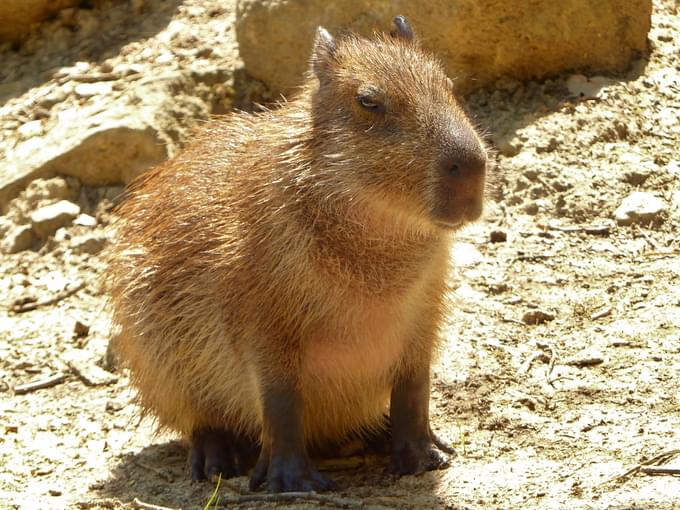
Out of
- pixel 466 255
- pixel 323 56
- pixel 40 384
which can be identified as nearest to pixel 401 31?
pixel 323 56

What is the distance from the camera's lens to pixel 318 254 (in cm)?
490

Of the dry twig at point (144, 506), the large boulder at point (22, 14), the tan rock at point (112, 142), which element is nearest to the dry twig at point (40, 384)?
the tan rock at point (112, 142)

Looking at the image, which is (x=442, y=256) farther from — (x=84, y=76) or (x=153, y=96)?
(x=84, y=76)

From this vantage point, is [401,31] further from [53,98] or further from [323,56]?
[53,98]

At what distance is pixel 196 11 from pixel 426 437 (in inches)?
188

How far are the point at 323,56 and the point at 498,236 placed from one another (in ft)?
7.43

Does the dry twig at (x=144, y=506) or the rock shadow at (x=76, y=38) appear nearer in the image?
the dry twig at (x=144, y=506)

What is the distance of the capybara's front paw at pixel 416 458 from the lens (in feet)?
17.1

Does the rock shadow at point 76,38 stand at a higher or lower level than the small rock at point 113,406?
higher

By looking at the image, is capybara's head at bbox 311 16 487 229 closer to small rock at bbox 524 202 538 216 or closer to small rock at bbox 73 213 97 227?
small rock at bbox 524 202 538 216

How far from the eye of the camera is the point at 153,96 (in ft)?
26.6

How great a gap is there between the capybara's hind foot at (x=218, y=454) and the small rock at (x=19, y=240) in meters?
2.79

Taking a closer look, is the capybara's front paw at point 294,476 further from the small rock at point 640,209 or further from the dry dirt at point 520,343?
the small rock at point 640,209

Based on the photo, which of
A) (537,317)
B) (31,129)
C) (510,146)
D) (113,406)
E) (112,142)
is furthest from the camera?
(31,129)
